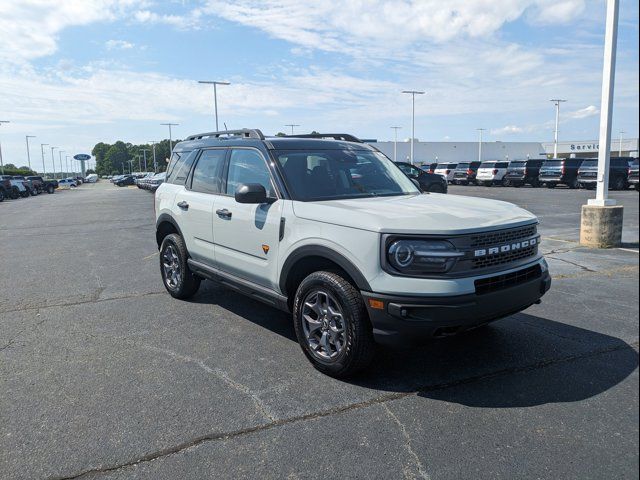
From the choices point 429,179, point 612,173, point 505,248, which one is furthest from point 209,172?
point 612,173

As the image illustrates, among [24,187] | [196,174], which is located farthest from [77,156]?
[196,174]

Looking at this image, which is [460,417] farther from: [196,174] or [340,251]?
[196,174]

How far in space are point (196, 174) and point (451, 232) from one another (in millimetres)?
3497

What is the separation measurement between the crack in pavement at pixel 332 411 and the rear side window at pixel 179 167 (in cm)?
374

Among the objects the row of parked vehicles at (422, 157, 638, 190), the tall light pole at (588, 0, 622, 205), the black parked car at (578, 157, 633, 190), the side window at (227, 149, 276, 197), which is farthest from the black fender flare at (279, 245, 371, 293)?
the black parked car at (578, 157, 633, 190)

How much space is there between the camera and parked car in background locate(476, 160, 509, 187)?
33.9m

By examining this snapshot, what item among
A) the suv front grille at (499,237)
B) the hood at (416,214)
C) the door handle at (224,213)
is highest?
the hood at (416,214)

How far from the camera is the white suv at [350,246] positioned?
3.43 m

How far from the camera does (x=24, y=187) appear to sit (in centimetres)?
4066

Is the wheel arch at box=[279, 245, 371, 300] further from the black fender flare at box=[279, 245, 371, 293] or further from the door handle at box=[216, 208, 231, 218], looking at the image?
the door handle at box=[216, 208, 231, 218]

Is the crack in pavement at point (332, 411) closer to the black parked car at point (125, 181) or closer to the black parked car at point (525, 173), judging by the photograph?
the black parked car at point (525, 173)

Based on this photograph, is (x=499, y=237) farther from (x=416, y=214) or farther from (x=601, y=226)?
(x=601, y=226)

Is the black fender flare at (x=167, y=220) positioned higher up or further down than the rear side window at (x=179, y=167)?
further down

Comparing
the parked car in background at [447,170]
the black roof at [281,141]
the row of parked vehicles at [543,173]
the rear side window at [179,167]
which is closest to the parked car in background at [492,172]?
the row of parked vehicles at [543,173]
